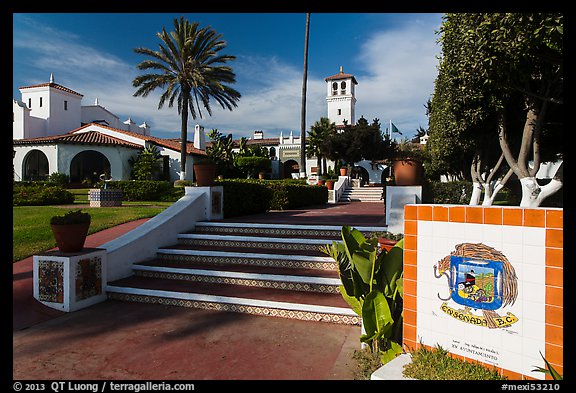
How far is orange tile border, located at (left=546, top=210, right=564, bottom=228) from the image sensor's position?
233cm

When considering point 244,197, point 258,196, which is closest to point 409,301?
point 244,197

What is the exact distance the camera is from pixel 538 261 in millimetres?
2398

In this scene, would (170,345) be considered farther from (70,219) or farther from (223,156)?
(223,156)

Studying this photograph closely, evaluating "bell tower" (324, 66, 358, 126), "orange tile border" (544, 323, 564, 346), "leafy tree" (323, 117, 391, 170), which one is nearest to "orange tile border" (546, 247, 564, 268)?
"orange tile border" (544, 323, 564, 346)

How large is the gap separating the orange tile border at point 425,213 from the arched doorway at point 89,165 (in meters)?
33.5

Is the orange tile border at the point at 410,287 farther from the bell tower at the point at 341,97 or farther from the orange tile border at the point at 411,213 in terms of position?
the bell tower at the point at 341,97

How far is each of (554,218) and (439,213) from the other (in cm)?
78

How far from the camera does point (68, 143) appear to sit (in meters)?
27.3

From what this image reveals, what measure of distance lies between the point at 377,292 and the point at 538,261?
4.11ft

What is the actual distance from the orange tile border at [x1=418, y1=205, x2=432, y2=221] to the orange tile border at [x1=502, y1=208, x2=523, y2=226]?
1.85ft

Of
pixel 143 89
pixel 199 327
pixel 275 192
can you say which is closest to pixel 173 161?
pixel 143 89

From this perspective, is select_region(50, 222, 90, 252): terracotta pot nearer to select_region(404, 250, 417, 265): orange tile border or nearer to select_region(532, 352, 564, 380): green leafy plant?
select_region(404, 250, 417, 265): orange tile border

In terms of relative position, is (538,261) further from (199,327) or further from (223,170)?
(223,170)
